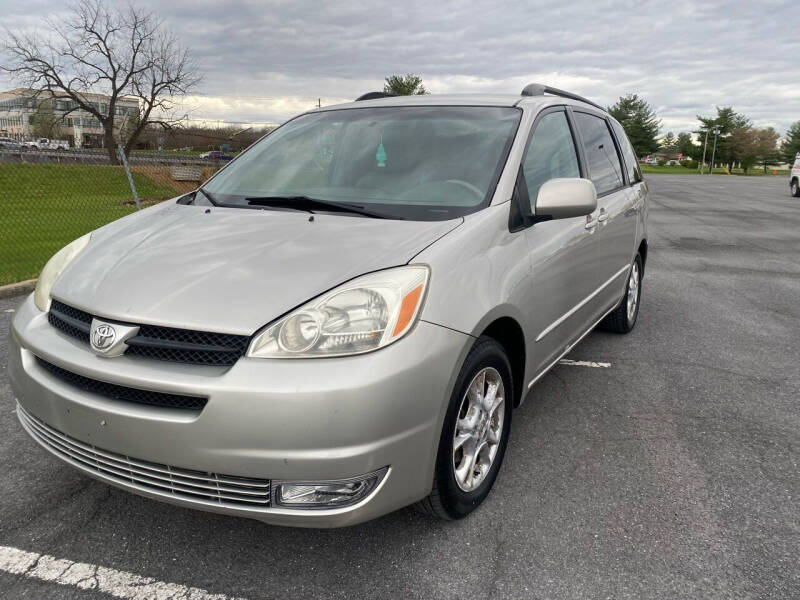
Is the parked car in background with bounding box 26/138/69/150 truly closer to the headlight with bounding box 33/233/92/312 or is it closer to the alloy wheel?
the headlight with bounding box 33/233/92/312

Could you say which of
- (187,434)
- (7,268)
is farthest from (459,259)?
(7,268)

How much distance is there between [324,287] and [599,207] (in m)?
2.45

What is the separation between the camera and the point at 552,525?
257cm

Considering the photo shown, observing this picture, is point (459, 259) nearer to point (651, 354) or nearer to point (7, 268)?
point (651, 354)

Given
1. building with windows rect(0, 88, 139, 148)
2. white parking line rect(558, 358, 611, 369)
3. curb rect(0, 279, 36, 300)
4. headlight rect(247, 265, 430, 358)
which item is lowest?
white parking line rect(558, 358, 611, 369)

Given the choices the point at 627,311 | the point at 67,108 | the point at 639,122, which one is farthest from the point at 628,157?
the point at 639,122

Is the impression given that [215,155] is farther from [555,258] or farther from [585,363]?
[555,258]

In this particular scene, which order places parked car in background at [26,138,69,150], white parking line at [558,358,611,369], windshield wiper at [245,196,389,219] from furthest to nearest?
parked car in background at [26,138,69,150] → white parking line at [558,358,611,369] → windshield wiper at [245,196,389,219]

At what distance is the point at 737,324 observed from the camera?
566 cm

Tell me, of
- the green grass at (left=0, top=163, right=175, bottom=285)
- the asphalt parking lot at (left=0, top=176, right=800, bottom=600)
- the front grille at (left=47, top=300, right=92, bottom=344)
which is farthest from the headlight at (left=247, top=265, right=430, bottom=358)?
the green grass at (left=0, top=163, right=175, bottom=285)

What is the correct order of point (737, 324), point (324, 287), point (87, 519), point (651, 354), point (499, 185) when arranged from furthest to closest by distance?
point (737, 324) → point (651, 354) → point (499, 185) → point (87, 519) → point (324, 287)

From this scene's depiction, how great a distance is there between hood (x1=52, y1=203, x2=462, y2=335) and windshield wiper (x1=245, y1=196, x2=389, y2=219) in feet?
0.25

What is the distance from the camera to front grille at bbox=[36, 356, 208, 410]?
6.56ft

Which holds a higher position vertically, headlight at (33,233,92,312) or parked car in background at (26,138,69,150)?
parked car in background at (26,138,69,150)
